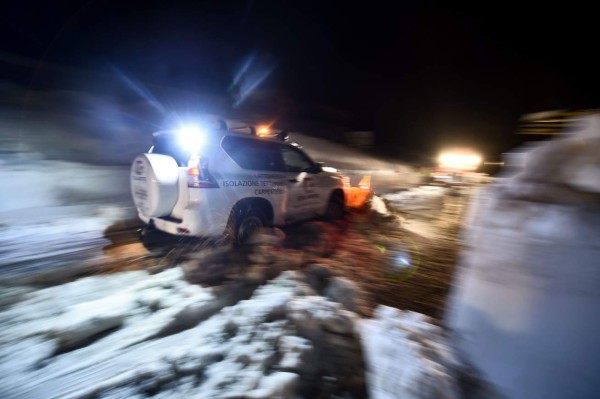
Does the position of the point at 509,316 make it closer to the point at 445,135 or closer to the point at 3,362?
the point at 3,362

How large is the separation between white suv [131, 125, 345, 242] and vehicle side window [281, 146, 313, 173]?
0.11 ft

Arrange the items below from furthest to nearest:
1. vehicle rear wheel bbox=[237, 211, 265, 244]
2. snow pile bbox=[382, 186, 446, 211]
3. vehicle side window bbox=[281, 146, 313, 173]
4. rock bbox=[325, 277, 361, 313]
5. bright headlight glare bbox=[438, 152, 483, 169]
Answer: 1. bright headlight glare bbox=[438, 152, 483, 169]
2. snow pile bbox=[382, 186, 446, 211]
3. vehicle side window bbox=[281, 146, 313, 173]
4. vehicle rear wheel bbox=[237, 211, 265, 244]
5. rock bbox=[325, 277, 361, 313]

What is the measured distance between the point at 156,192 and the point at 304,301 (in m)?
2.41

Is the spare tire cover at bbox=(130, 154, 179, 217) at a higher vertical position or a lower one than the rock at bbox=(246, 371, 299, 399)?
higher

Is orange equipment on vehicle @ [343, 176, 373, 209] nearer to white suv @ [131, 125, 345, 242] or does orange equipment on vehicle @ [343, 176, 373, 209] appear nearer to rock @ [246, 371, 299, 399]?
white suv @ [131, 125, 345, 242]

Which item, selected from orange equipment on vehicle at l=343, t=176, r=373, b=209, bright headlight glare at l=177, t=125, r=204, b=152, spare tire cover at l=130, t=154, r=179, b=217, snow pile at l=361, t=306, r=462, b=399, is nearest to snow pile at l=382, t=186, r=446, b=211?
orange equipment on vehicle at l=343, t=176, r=373, b=209

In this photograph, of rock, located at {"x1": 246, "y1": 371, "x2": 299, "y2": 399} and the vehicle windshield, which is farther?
the vehicle windshield

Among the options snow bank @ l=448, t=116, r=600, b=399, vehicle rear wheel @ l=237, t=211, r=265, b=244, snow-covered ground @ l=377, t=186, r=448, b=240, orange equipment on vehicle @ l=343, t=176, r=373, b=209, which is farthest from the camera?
orange equipment on vehicle @ l=343, t=176, r=373, b=209

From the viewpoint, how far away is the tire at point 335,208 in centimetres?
667

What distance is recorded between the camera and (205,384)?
2078 mm

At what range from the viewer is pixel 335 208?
6.91m

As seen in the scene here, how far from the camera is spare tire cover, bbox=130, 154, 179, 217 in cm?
397

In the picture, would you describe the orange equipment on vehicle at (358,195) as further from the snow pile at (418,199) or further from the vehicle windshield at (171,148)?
the vehicle windshield at (171,148)

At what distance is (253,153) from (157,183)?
1519 mm
